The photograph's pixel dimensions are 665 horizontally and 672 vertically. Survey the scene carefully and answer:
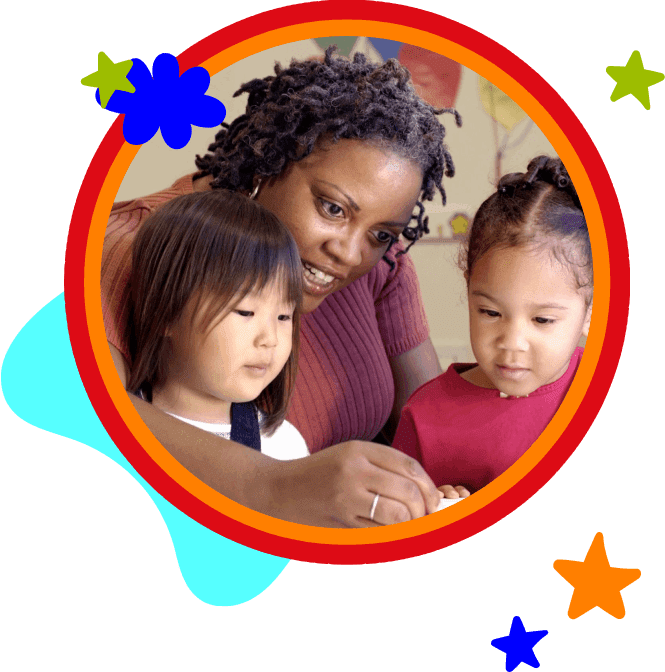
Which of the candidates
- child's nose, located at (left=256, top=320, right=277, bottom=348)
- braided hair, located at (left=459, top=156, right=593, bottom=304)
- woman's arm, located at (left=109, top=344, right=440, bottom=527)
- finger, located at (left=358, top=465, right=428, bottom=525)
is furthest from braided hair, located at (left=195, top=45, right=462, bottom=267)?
finger, located at (left=358, top=465, right=428, bottom=525)

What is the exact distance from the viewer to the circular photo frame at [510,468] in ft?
3.32

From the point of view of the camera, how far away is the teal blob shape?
44.6 inches

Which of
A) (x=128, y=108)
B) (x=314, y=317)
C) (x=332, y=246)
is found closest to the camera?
(x=128, y=108)

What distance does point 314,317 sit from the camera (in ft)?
3.97

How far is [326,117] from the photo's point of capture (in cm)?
105

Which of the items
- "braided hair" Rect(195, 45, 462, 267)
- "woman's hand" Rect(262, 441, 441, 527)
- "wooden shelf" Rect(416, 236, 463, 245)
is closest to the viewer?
"woman's hand" Rect(262, 441, 441, 527)

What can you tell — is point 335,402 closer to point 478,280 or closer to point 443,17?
point 478,280

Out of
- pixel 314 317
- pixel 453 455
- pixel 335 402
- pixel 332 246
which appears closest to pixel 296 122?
pixel 332 246

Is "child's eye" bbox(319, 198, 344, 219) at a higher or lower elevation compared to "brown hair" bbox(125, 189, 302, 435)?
higher

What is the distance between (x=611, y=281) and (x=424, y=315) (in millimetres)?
324

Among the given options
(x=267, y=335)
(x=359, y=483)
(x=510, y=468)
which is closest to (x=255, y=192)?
(x=267, y=335)

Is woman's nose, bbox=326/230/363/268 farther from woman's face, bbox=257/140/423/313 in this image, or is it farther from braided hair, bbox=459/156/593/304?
braided hair, bbox=459/156/593/304

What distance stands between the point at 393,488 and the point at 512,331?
1.01 feet

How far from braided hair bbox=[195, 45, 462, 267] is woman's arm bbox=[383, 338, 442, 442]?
32cm
